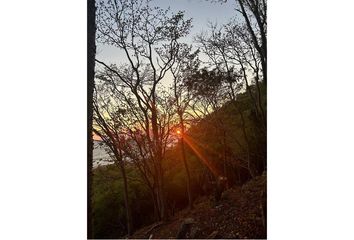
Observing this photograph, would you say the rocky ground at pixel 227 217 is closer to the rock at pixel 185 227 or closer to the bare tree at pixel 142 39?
the rock at pixel 185 227

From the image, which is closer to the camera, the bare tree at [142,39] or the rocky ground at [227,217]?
the rocky ground at [227,217]

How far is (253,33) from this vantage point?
8.91 feet

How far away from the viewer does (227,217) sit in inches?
104

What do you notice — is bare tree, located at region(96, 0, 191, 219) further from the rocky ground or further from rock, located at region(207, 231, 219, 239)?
rock, located at region(207, 231, 219, 239)

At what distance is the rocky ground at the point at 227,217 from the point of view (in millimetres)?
2625

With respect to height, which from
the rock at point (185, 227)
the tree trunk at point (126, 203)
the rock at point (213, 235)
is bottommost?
the rock at point (213, 235)

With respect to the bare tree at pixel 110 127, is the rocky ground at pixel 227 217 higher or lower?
lower

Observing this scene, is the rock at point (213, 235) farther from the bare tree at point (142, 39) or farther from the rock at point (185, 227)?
the bare tree at point (142, 39)
